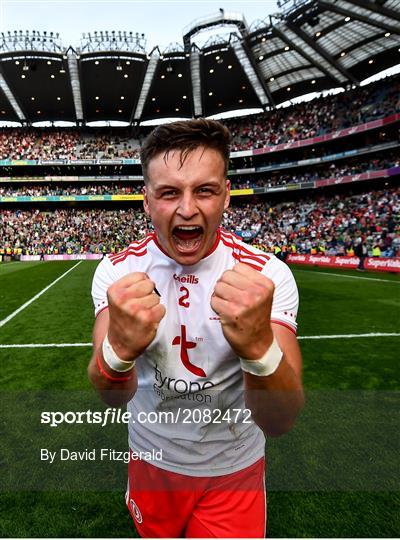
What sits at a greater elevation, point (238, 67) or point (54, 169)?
point (238, 67)

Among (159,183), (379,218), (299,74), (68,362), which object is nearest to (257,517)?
(159,183)

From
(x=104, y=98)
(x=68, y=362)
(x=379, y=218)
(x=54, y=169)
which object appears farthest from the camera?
(x=54, y=169)

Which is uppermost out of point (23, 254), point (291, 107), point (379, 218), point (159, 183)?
point (291, 107)

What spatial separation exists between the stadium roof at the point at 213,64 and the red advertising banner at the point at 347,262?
18590mm

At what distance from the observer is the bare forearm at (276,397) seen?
1.35 metres

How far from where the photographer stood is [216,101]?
48.3m

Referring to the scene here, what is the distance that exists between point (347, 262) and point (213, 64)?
28.9m

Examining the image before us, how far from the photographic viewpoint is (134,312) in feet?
4.16

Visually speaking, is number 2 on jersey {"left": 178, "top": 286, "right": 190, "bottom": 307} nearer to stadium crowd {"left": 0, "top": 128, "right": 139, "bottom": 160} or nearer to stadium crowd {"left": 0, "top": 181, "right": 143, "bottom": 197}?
stadium crowd {"left": 0, "top": 181, "right": 143, "bottom": 197}

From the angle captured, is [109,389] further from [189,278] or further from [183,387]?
[189,278]

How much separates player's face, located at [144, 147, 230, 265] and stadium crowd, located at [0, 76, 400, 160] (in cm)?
4523

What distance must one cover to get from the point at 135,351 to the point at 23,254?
4462 centimetres

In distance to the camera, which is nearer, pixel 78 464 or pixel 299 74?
pixel 78 464

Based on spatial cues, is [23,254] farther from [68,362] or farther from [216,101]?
[68,362]
